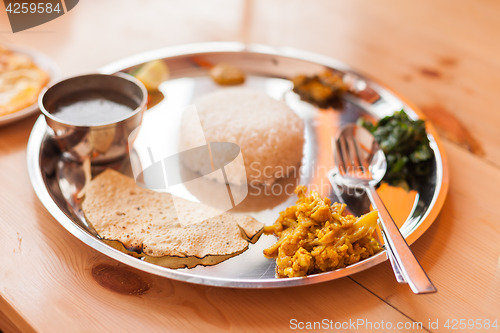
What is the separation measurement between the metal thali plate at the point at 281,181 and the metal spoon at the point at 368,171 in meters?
0.04

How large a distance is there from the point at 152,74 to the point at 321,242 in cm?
94

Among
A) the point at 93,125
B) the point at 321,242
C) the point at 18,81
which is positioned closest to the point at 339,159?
the point at 321,242

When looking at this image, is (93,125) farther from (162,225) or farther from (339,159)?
(339,159)

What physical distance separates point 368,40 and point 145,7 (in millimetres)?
997

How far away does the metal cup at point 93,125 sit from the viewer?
3.92 ft

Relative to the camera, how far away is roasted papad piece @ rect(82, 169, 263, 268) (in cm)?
101

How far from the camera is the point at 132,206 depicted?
113 centimetres

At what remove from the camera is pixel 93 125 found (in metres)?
1.18

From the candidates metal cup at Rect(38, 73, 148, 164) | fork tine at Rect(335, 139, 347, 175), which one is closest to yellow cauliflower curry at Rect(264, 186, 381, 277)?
fork tine at Rect(335, 139, 347, 175)

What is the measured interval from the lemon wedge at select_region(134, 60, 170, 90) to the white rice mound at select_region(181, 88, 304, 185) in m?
0.23

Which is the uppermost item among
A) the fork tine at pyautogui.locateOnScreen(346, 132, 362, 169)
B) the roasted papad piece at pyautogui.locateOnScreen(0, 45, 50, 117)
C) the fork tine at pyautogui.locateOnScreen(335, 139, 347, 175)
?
the roasted papad piece at pyautogui.locateOnScreen(0, 45, 50, 117)

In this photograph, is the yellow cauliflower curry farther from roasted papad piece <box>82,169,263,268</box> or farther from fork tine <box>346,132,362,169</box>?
fork tine <box>346,132,362,169</box>

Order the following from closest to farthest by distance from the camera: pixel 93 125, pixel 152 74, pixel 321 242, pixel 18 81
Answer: pixel 321 242 < pixel 93 125 < pixel 18 81 < pixel 152 74

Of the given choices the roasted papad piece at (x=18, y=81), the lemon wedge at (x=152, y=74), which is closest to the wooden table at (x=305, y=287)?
the roasted papad piece at (x=18, y=81)
